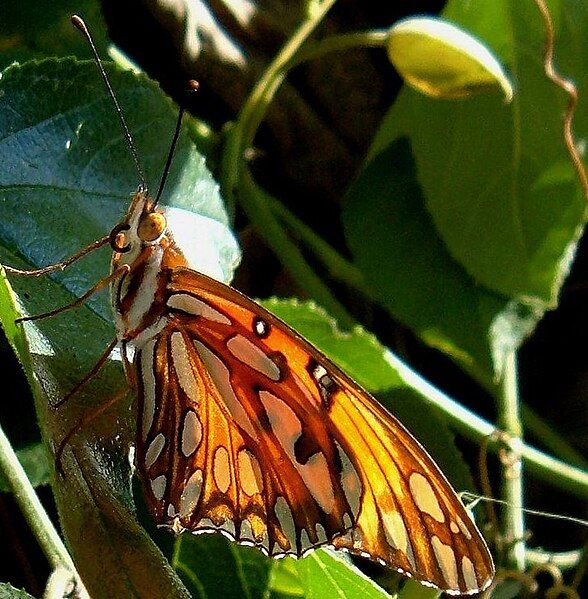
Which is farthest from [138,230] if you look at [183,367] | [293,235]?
[293,235]

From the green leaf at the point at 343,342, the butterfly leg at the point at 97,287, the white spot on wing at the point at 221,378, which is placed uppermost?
the butterfly leg at the point at 97,287

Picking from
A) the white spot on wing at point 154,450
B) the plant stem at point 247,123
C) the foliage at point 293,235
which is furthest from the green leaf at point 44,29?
the white spot on wing at point 154,450

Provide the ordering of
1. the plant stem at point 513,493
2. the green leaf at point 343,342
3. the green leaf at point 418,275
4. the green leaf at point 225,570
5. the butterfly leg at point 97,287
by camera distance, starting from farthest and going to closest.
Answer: the green leaf at point 418,275
the plant stem at point 513,493
the green leaf at point 343,342
the green leaf at point 225,570
the butterfly leg at point 97,287

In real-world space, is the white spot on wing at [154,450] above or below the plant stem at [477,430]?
above

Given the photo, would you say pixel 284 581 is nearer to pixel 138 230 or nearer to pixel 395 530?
pixel 395 530

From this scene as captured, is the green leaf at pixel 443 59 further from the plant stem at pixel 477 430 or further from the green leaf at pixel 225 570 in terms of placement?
the green leaf at pixel 225 570

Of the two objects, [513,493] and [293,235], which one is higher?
[293,235]

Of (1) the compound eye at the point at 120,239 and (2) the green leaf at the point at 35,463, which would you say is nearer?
(1) the compound eye at the point at 120,239

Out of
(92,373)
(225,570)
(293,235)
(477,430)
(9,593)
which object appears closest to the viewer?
(9,593)
